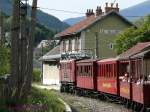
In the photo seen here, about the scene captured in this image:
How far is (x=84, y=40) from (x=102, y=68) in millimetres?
35216

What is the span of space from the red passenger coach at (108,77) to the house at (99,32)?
3226 centimetres

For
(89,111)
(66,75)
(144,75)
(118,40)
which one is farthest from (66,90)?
(144,75)

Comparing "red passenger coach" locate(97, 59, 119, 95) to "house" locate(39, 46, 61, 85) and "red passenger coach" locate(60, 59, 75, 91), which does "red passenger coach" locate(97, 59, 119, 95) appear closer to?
"red passenger coach" locate(60, 59, 75, 91)

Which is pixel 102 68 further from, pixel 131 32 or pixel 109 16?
pixel 109 16

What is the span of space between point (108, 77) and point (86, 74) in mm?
7910

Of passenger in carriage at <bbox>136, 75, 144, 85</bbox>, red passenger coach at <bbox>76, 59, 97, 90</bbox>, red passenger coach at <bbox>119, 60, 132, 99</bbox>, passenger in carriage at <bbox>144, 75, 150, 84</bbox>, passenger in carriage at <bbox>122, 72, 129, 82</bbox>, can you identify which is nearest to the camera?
passenger in carriage at <bbox>144, 75, 150, 84</bbox>

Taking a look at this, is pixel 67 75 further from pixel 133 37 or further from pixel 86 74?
pixel 133 37

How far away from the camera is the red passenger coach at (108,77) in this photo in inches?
1193

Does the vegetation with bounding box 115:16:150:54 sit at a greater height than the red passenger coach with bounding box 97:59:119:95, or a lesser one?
greater

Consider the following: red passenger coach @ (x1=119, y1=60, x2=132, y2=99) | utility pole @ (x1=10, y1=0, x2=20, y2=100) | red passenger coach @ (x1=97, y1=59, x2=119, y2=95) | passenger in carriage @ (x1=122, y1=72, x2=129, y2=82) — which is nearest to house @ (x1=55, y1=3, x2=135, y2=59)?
red passenger coach @ (x1=97, y1=59, x2=119, y2=95)

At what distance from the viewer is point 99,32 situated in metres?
71.1

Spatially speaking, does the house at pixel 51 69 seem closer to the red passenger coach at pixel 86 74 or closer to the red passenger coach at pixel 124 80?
the red passenger coach at pixel 86 74

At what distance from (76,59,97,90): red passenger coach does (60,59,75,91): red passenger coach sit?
1519 millimetres

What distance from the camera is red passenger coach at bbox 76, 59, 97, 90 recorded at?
37406 millimetres
